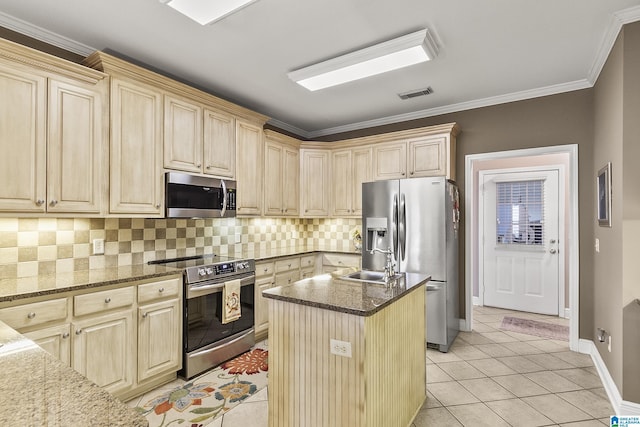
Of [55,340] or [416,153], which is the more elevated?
[416,153]

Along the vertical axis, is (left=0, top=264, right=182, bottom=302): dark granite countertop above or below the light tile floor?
above

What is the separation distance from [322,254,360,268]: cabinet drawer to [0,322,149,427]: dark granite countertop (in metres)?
3.68

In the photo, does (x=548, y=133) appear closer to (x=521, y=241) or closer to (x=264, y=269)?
(x=521, y=241)

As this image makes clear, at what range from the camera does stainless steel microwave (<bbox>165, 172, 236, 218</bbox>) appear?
303 cm

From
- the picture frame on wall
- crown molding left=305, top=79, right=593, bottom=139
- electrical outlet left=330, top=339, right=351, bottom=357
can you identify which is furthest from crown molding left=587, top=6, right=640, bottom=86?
electrical outlet left=330, top=339, right=351, bottom=357

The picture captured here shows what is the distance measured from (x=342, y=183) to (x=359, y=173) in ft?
0.95

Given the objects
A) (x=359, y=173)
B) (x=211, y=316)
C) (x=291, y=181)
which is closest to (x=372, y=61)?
(x=359, y=173)

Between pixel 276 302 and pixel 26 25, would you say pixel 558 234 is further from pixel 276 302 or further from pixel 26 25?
pixel 26 25

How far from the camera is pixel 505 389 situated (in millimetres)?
2785

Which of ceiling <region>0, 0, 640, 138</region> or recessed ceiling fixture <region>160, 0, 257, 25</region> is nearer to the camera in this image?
recessed ceiling fixture <region>160, 0, 257, 25</region>

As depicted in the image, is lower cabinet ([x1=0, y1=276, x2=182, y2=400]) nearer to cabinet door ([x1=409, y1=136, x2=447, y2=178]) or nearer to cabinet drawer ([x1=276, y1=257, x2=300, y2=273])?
cabinet drawer ([x1=276, y1=257, x2=300, y2=273])

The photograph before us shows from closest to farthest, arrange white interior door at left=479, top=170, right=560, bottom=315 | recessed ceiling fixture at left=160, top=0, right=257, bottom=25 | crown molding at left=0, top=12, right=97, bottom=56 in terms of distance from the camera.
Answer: recessed ceiling fixture at left=160, top=0, right=257, bottom=25 < crown molding at left=0, top=12, right=97, bottom=56 < white interior door at left=479, top=170, right=560, bottom=315

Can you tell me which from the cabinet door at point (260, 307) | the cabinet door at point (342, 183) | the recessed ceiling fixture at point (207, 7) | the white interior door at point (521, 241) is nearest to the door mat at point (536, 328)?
the white interior door at point (521, 241)

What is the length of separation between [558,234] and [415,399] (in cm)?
388
